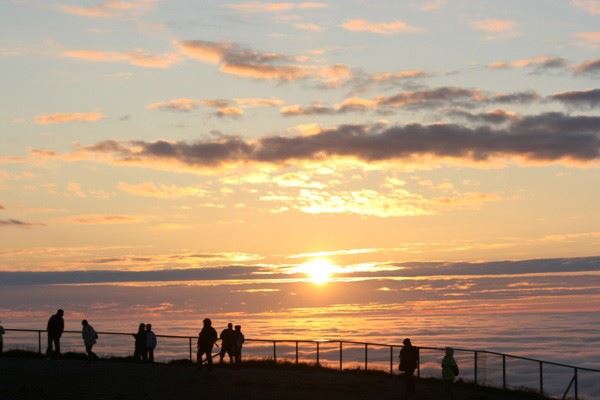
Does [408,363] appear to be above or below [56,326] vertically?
below

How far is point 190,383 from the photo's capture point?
1480 inches

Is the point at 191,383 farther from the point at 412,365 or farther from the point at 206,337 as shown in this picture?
the point at 412,365

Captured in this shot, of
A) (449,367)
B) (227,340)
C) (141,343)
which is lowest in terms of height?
(449,367)

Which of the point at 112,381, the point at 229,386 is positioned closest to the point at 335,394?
the point at 229,386

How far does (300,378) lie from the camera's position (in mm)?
40219

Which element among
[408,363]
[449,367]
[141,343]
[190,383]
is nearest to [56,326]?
[141,343]

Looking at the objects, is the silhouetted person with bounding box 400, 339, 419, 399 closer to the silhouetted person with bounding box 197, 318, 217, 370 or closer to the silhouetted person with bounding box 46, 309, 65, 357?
the silhouetted person with bounding box 197, 318, 217, 370

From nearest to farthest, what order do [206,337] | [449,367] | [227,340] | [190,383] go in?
[449,367] → [190,383] → [206,337] → [227,340]

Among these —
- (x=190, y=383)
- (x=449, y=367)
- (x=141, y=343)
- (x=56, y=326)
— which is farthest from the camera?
(x=141, y=343)

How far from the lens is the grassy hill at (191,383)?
35.5 meters

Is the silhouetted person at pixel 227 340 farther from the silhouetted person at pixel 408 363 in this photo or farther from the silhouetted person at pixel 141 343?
the silhouetted person at pixel 408 363

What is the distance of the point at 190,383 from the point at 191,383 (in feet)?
0.14

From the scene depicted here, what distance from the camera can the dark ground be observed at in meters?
35.5

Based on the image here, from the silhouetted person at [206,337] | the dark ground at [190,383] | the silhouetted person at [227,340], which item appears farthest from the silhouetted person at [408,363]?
the silhouetted person at [227,340]
